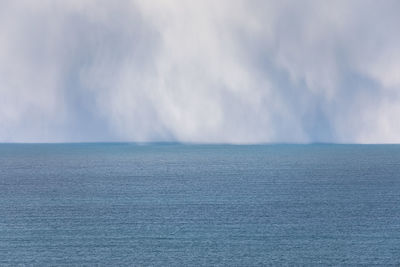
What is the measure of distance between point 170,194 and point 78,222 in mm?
14642

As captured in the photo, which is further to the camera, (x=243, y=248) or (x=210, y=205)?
(x=210, y=205)

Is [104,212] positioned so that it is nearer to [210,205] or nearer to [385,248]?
[210,205]

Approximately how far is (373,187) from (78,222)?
1026 inches

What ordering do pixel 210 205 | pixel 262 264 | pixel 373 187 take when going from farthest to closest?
pixel 373 187 < pixel 210 205 < pixel 262 264

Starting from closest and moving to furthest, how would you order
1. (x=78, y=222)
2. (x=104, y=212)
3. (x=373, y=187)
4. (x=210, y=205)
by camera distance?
(x=78, y=222) → (x=104, y=212) → (x=210, y=205) → (x=373, y=187)

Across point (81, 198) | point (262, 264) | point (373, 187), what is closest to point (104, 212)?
point (81, 198)

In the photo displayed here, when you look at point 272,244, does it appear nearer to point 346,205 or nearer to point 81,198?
point 346,205

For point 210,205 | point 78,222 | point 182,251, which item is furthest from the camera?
point 210,205

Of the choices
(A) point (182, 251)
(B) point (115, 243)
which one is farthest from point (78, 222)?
(A) point (182, 251)

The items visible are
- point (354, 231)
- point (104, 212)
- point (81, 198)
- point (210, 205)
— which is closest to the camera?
point (354, 231)

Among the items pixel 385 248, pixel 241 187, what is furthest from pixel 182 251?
pixel 241 187

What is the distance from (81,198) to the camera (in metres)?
51.5

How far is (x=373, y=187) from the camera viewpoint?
5778cm

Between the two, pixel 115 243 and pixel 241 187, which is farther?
pixel 241 187
